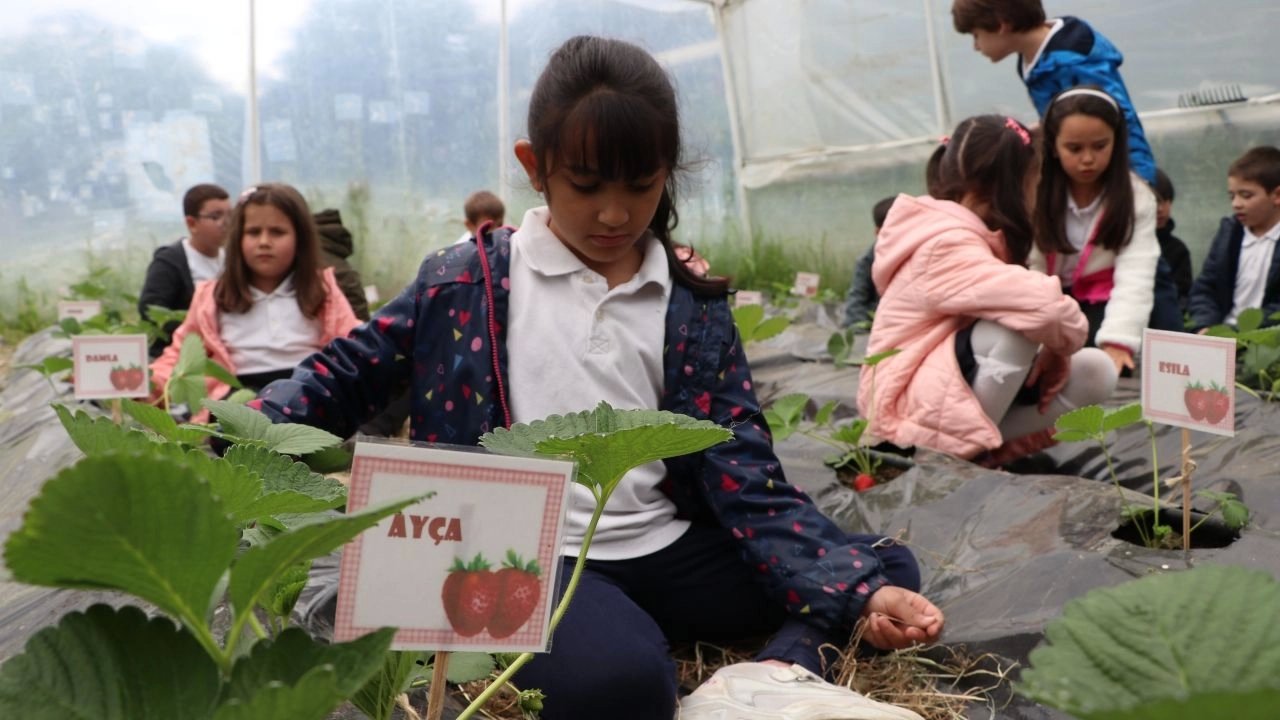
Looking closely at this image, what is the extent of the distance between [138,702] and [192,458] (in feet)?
0.47

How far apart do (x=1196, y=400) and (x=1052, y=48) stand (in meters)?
1.76

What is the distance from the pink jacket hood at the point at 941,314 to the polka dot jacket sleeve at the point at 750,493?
77 centimetres

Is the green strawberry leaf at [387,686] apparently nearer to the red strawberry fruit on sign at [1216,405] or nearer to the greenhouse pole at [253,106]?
the red strawberry fruit on sign at [1216,405]

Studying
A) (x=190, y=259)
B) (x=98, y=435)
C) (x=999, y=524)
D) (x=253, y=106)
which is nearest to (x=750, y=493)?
(x=999, y=524)

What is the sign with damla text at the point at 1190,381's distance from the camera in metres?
1.38

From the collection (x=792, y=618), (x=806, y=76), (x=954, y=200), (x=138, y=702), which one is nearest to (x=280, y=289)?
(x=954, y=200)

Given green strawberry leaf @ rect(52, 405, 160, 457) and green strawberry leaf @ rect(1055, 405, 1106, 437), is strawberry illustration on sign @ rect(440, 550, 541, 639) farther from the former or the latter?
green strawberry leaf @ rect(1055, 405, 1106, 437)

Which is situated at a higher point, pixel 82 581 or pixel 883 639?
pixel 82 581

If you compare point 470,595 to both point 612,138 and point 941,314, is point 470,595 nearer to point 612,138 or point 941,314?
point 612,138

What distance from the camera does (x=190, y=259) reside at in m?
3.62

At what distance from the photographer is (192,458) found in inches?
Answer: 21.2

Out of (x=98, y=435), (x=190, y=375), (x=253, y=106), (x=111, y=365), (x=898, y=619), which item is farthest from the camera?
(x=253, y=106)

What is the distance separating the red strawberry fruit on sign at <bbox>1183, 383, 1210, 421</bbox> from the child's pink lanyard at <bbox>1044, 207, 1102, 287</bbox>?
118 cm

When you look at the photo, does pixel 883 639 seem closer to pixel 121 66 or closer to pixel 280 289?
pixel 280 289
